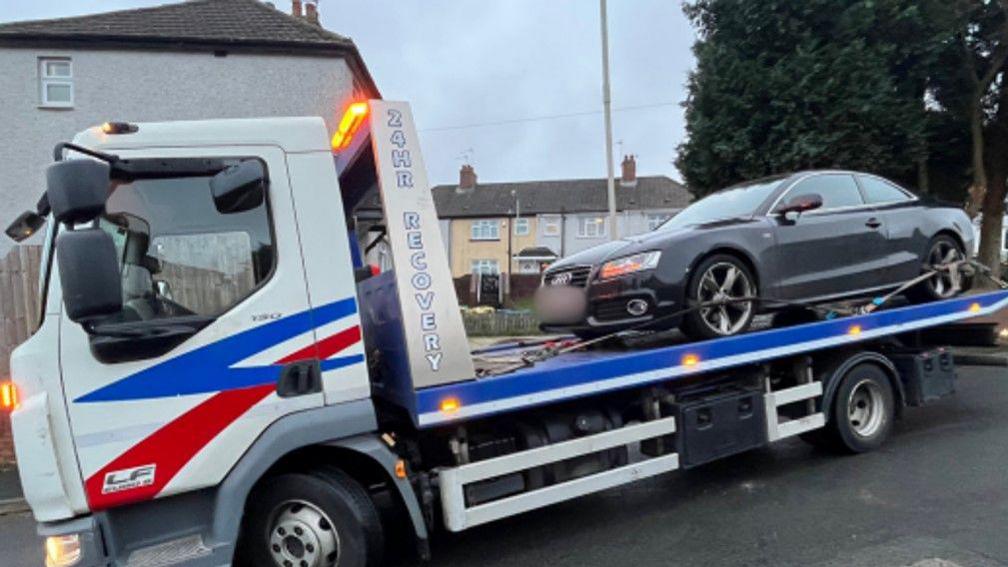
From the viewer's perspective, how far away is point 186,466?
3.09 meters

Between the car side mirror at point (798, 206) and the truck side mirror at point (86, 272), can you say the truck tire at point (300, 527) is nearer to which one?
the truck side mirror at point (86, 272)

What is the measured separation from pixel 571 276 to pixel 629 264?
58 cm

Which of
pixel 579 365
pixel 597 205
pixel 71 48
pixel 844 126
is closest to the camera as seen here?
pixel 579 365

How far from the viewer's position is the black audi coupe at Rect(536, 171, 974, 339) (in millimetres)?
4727

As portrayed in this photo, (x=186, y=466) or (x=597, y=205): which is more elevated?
(x=597, y=205)

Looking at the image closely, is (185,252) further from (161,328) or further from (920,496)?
(920,496)

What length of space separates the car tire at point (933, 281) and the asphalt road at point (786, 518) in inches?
49.4

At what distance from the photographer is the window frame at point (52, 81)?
1488 centimetres

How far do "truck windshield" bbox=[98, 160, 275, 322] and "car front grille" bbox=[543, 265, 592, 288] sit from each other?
2.52 m

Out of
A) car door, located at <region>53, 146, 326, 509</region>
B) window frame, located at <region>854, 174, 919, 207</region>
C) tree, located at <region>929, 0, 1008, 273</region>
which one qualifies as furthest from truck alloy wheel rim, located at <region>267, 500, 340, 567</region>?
tree, located at <region>929, 0, 1008, 273</region>

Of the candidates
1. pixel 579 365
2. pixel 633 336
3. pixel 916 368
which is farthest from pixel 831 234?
pixel 579 365

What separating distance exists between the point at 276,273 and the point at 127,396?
85cm

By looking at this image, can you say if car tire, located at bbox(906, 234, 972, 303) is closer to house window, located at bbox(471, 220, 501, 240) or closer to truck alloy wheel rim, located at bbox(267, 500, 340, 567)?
truck alloy wheel rim, located at bbox(267, 500, 340, 567)

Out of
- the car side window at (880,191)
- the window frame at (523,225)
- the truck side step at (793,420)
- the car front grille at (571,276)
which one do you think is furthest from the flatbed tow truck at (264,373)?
the window frame at (523,225)
